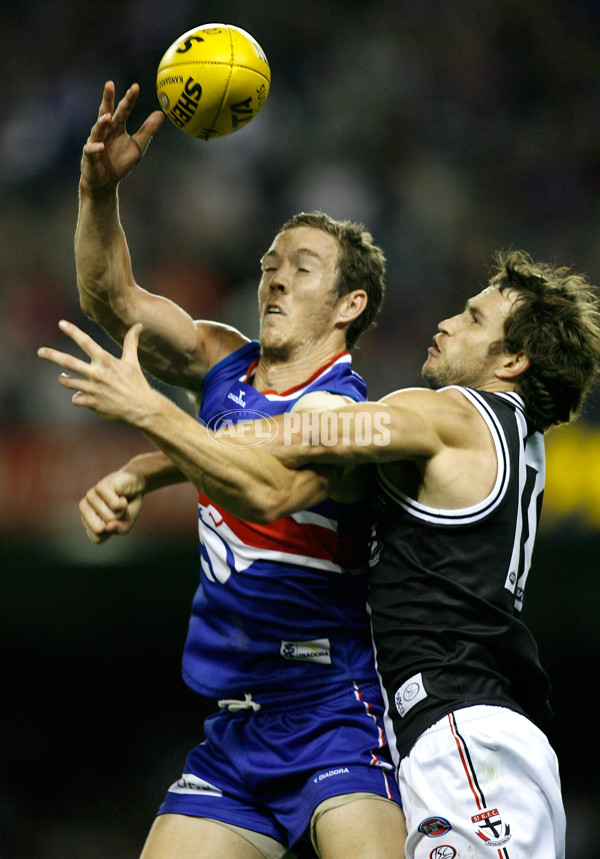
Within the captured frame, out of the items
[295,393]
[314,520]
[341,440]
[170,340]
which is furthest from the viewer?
[170,340]

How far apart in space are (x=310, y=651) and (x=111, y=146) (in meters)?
1.99

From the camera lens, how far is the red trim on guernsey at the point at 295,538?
358 cm

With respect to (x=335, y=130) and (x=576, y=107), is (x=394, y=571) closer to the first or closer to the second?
(x=335, y=130)

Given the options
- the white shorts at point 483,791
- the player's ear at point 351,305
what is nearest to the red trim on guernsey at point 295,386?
the player's ear at point 351,305

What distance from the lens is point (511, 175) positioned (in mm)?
9844

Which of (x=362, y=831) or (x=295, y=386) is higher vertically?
(x=295, y=386)

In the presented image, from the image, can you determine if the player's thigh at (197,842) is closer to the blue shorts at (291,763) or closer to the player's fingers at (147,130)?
the blue shorts at (291,763)

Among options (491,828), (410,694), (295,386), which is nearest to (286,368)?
(295,386)

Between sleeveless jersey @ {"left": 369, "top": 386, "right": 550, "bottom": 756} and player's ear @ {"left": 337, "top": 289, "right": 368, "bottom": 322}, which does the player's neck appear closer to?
player's ear @ {"left": 337, "top": 289, "right": 368, "bottom": 322}

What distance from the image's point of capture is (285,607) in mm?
3562

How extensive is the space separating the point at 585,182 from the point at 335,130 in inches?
98.0

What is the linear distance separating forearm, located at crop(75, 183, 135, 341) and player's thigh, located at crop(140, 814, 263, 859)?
1914 mm

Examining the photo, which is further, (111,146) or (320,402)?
(111,146)

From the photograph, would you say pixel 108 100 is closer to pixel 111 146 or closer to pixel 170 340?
pixel 111 146
